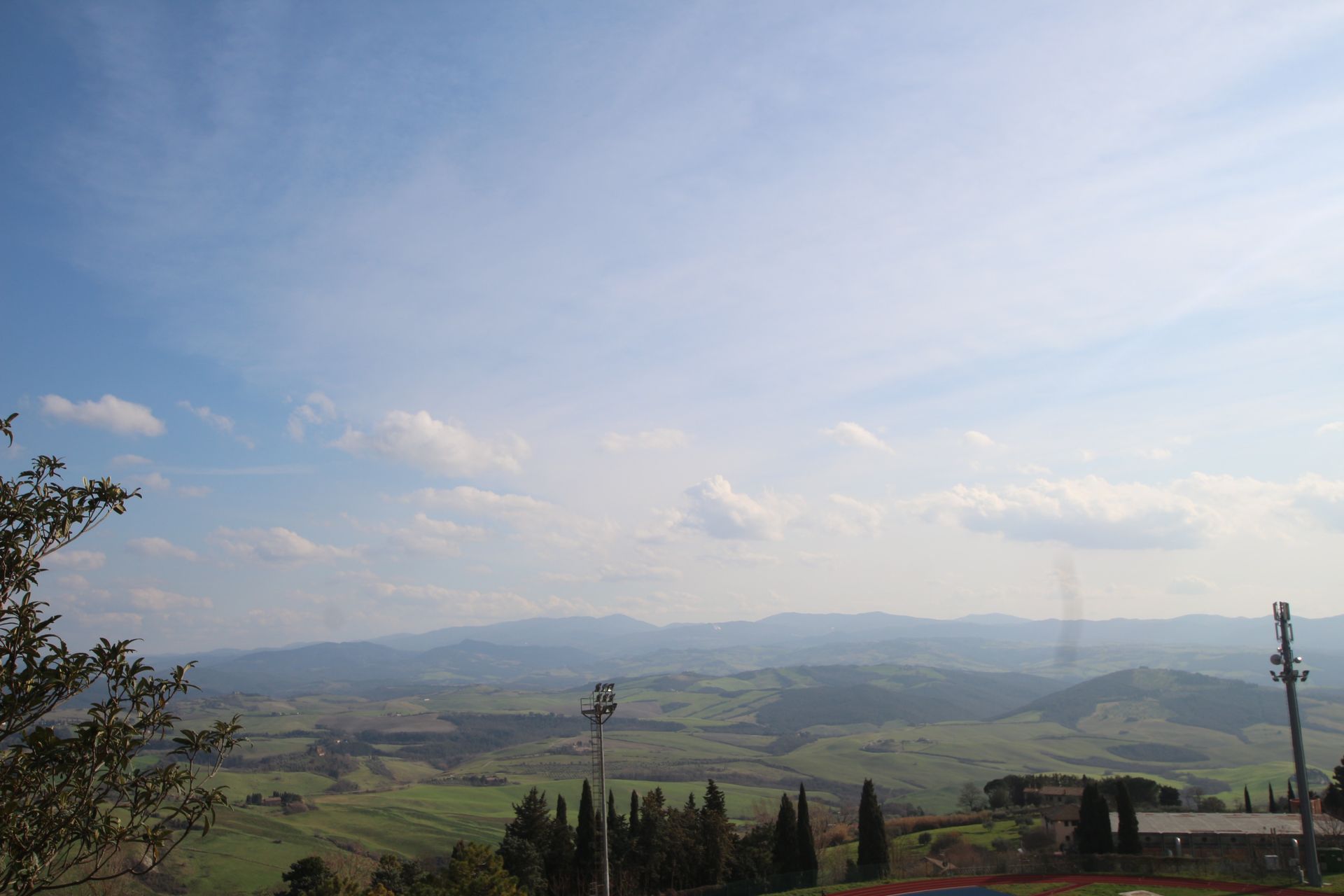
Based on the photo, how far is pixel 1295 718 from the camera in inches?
1436

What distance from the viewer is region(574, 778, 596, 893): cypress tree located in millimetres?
58125

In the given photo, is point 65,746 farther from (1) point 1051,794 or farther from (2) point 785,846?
(1) point 1051,794

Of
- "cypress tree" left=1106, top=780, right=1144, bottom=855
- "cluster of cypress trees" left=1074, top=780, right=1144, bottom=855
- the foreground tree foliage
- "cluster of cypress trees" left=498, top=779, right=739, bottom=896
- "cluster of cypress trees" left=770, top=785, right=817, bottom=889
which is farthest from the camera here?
"cluster of cypress trees" left=770, top=785, right=817, bottom=889

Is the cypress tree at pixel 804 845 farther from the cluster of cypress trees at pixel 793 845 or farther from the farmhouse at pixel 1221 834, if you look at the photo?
the farmhouse at pixel 1221 834

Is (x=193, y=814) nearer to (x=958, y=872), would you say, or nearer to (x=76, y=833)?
(x=76, y=833)

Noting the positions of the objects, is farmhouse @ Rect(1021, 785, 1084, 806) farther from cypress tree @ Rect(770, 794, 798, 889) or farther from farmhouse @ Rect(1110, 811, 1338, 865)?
cypress tree @ Rect(770, 794, 798, 889)


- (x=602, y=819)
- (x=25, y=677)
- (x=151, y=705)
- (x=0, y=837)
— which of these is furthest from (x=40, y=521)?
(x=602, y=819)

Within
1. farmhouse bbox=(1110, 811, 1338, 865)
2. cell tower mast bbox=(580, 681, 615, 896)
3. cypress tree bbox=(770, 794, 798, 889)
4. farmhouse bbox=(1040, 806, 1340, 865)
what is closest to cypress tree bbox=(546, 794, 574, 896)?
cypress tree bbox=(770, 794, 798, 889)

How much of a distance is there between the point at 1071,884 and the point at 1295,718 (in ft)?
47.7

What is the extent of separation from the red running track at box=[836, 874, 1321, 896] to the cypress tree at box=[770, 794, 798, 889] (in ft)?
33.5

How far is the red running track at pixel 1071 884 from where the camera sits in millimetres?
38000

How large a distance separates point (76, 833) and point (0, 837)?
791 millimetres

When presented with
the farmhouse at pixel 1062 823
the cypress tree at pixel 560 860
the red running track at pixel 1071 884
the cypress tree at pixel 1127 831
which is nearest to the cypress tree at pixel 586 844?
the cypress tree at pixel 560 860

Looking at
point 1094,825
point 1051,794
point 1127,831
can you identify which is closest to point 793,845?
point 1094,825
